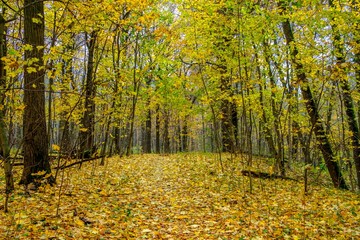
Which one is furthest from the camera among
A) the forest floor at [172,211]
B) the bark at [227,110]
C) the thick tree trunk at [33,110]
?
the bark at [227,110]

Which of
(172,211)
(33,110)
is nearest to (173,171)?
(172,211)

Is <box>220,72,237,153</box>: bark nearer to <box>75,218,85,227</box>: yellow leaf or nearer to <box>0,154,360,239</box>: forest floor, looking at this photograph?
<box>0,154,360,239</box>: forest floor

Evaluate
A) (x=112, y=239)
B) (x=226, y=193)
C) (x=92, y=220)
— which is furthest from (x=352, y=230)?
(x=92, y=220)

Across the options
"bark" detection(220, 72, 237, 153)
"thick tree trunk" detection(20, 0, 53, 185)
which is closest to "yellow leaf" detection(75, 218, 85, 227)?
"thick tree trunk" detection(20, 0, 53, 185)

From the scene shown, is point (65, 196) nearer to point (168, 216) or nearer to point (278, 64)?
point (168, 216)

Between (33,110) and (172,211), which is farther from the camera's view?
(33,110)

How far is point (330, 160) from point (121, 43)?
11066 mm

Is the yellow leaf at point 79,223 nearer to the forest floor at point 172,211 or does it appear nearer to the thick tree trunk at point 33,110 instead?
the forest floor at point 172,211

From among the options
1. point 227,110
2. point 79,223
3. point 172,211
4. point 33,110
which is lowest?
point 172,211

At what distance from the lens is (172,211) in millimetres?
6508

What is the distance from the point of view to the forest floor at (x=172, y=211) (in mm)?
5021

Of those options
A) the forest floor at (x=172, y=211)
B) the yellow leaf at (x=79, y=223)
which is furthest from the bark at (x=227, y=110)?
the yellow leaf at (x=79, y=223)

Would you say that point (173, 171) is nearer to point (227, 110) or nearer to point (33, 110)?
point (227, 110)

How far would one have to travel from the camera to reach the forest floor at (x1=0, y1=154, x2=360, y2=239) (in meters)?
5.02
